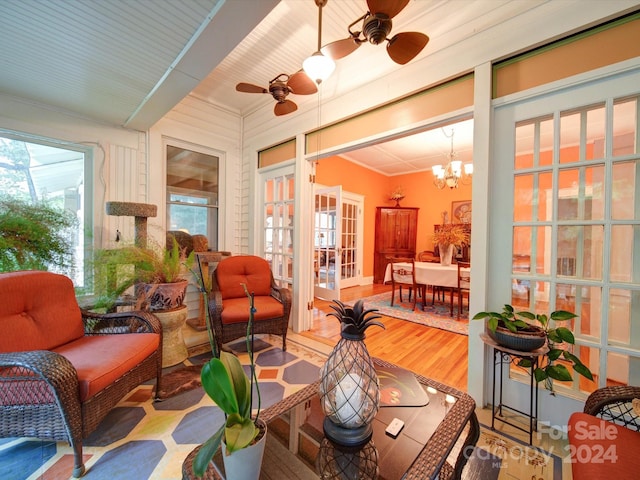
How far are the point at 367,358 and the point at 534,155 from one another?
1.82m

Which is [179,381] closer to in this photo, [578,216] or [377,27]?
[377,27]

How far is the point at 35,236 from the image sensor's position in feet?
7.22

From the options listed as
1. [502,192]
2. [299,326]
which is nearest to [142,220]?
[299,326]

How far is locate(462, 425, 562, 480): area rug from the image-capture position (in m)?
1.31

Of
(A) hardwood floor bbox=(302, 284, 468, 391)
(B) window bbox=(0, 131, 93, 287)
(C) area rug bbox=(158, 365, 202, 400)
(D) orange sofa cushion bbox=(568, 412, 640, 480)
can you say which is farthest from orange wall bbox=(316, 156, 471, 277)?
(D) orange sofa cushion bbox=(568, 412, 640, 480)

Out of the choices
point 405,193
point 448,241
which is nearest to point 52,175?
point 448,241

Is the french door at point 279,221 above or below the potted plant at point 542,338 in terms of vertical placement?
above

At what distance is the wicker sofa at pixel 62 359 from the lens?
46.7 inches

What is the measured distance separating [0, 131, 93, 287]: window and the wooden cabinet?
5.68 metres

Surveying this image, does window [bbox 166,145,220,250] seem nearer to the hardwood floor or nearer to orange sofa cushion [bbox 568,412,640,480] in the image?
the hardwood floor

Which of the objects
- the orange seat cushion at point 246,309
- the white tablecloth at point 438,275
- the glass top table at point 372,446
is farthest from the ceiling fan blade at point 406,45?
the white tablecloth at point 438,275

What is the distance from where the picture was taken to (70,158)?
2.72 metres

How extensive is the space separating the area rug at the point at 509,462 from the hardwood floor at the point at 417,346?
54 cm

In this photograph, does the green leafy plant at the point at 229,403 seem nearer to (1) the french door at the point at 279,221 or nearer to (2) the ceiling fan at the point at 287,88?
(2) the ceiling fan at the point at 287,88
